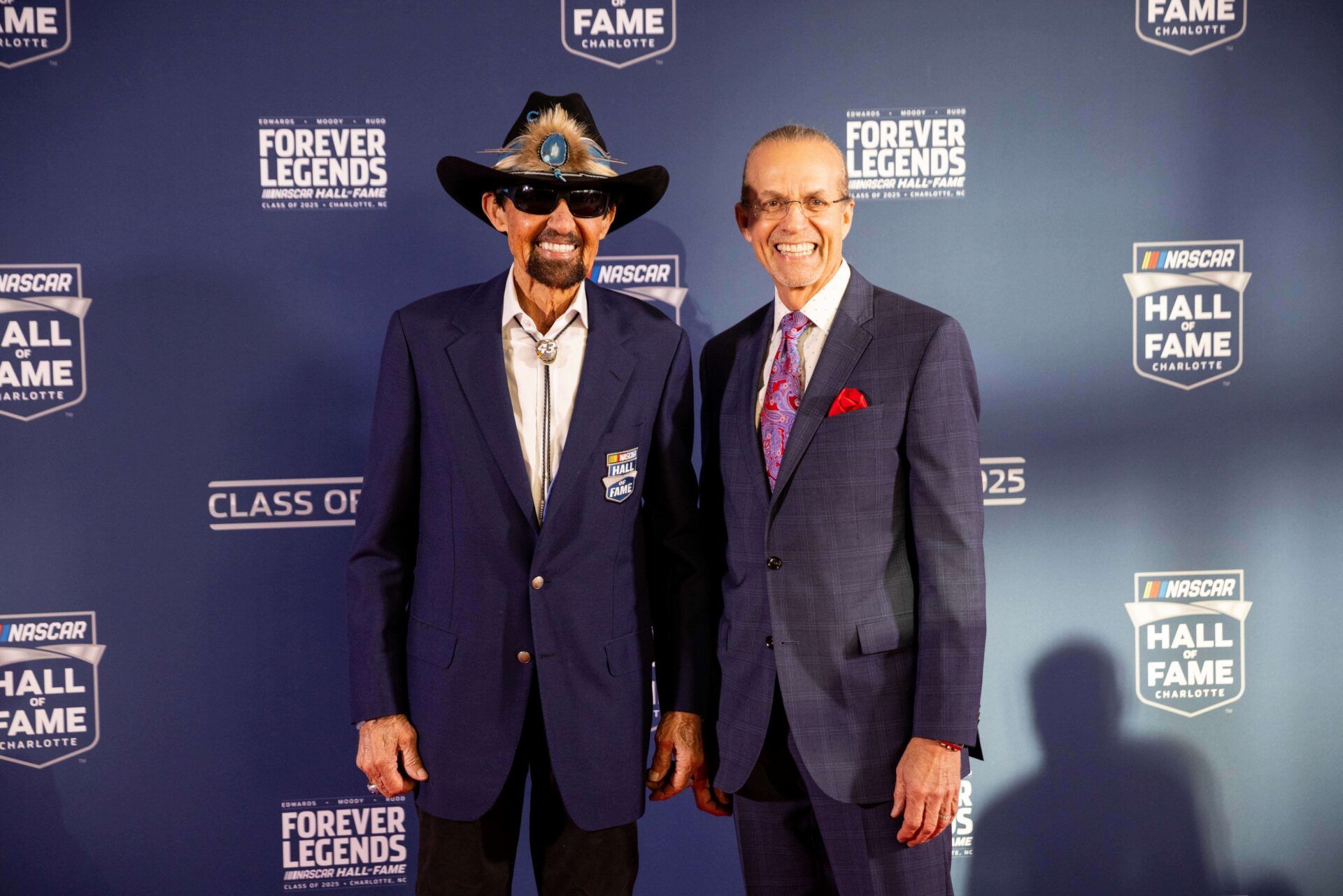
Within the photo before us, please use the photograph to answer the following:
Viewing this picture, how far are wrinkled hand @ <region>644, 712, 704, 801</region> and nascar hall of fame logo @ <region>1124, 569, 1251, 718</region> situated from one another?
159 centimetres

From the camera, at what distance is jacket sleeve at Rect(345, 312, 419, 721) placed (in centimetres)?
182

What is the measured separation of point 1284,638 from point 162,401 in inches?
130

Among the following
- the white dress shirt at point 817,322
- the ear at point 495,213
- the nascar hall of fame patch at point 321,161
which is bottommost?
the white dress shirt at point 817,322

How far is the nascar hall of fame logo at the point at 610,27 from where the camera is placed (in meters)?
2.64

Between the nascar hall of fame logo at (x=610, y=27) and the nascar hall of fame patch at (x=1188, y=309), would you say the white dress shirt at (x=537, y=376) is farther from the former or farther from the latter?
the nascar hall of fame patch at (x=1188, y=309)

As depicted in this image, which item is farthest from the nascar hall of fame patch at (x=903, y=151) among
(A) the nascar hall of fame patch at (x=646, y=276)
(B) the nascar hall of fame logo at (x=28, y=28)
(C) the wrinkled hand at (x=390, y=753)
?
(B) the nascar hall of fame logo at (x=28, y=28)

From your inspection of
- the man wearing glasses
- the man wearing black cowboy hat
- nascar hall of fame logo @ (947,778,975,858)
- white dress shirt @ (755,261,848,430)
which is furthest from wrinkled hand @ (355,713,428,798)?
nascar hall of fame logo @ (947,778,975,858)

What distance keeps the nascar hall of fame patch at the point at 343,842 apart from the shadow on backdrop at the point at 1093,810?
1.68 m

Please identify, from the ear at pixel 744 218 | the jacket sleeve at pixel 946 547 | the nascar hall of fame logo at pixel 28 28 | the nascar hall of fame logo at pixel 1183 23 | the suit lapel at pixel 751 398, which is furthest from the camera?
the nascar hall of fame logo at pixel 1183 23

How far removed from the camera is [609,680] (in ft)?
6.01

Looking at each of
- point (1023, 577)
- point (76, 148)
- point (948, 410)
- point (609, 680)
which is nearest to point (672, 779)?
point (609, 680)

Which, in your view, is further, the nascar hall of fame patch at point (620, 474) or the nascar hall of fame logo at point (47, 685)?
the nascar hall of fame logo at point (47, 685)

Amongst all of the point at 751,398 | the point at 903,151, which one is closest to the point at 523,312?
the point at 751,398

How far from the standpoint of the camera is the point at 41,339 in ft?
8.48
